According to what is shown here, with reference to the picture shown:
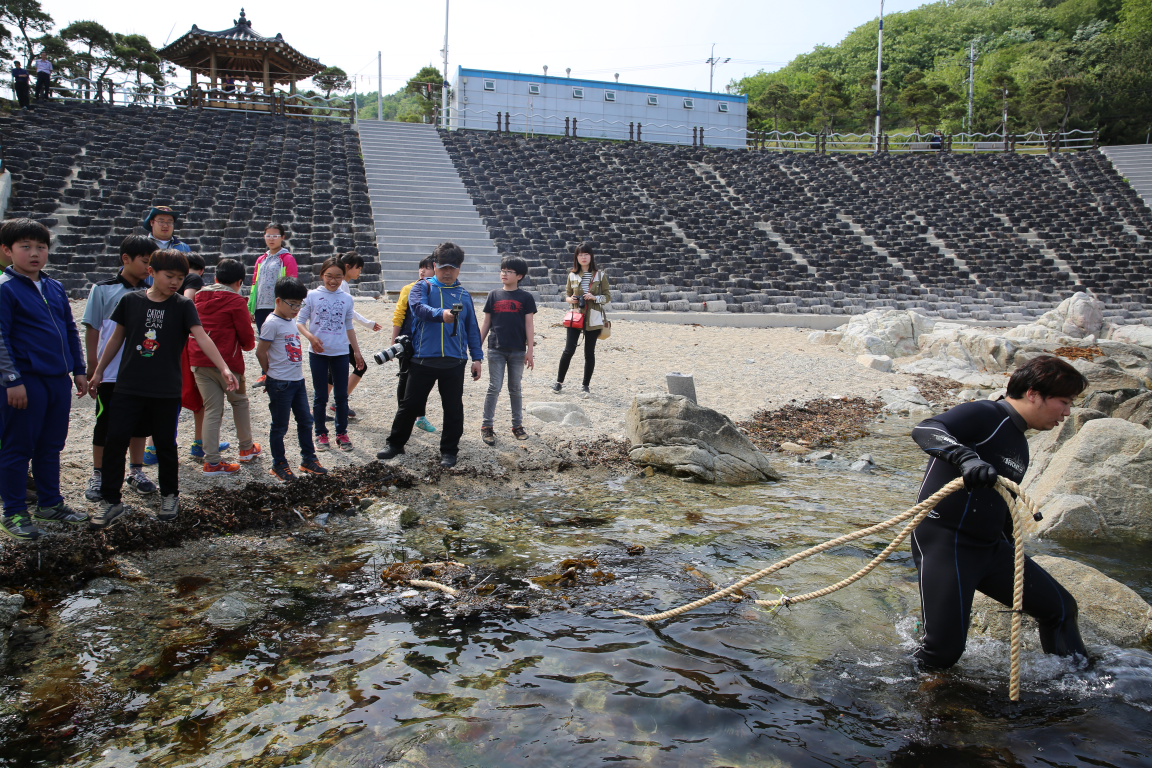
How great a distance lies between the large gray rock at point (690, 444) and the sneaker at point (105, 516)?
13.0 ft

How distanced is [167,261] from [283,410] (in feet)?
4.54

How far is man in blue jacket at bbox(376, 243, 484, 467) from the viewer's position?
5410 mm

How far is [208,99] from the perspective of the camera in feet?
80.8

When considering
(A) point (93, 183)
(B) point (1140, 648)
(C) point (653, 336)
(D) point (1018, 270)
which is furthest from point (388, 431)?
(D) point (1018, 270)

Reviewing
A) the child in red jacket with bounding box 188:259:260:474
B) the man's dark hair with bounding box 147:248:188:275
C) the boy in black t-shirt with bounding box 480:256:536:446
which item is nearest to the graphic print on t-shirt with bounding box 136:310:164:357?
the man's dark hair with bounding box 147:248:188:275

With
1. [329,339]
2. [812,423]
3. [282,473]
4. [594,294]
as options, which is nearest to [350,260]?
[329,339]

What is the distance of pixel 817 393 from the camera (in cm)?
1005

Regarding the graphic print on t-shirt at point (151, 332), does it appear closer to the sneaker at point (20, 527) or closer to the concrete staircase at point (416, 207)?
the sneaker at point (20, 527)

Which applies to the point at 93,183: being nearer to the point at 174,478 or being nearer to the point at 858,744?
the point at 174,478

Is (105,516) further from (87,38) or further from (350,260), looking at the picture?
(87,38)

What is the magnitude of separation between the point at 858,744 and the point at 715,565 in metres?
1.63

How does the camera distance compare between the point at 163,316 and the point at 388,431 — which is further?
the point at 388,431

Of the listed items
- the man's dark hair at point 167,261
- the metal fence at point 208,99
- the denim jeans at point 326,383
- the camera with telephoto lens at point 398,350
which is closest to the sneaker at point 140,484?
the denim jeans at point 326,383

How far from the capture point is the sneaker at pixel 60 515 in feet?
12.6
